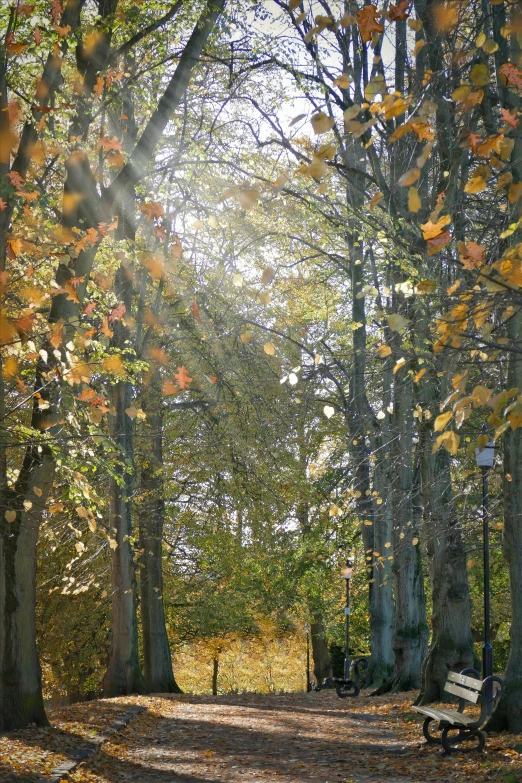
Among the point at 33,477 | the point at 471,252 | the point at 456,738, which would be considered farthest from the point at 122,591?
the point at 471,252

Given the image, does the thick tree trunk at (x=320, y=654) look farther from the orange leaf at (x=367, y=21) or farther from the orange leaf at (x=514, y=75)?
the orange leaf at (x=367, y=21)

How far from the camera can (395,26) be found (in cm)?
1378

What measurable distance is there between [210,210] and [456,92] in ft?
35.1

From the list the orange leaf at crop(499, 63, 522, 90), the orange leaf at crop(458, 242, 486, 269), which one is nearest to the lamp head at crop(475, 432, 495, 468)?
the orange leaf at crop(458, 242, 486, 269)

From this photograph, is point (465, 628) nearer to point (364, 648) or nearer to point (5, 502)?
point (5, 502)

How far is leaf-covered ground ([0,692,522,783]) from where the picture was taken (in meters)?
8.09

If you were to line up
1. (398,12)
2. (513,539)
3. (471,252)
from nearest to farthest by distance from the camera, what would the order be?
1. (471,252)
2. (398,12)
3. (513,539)

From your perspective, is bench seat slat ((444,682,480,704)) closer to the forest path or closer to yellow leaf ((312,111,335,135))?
the forest path

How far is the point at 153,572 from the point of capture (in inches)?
782

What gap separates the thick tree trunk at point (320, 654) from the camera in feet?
106

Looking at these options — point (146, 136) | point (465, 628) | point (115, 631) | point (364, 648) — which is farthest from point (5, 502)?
point (364, 648)

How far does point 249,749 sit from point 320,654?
23521mm

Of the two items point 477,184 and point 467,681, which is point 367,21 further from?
point 467,681

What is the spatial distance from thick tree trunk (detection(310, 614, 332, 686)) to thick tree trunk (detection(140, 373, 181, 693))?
42.8 ft
